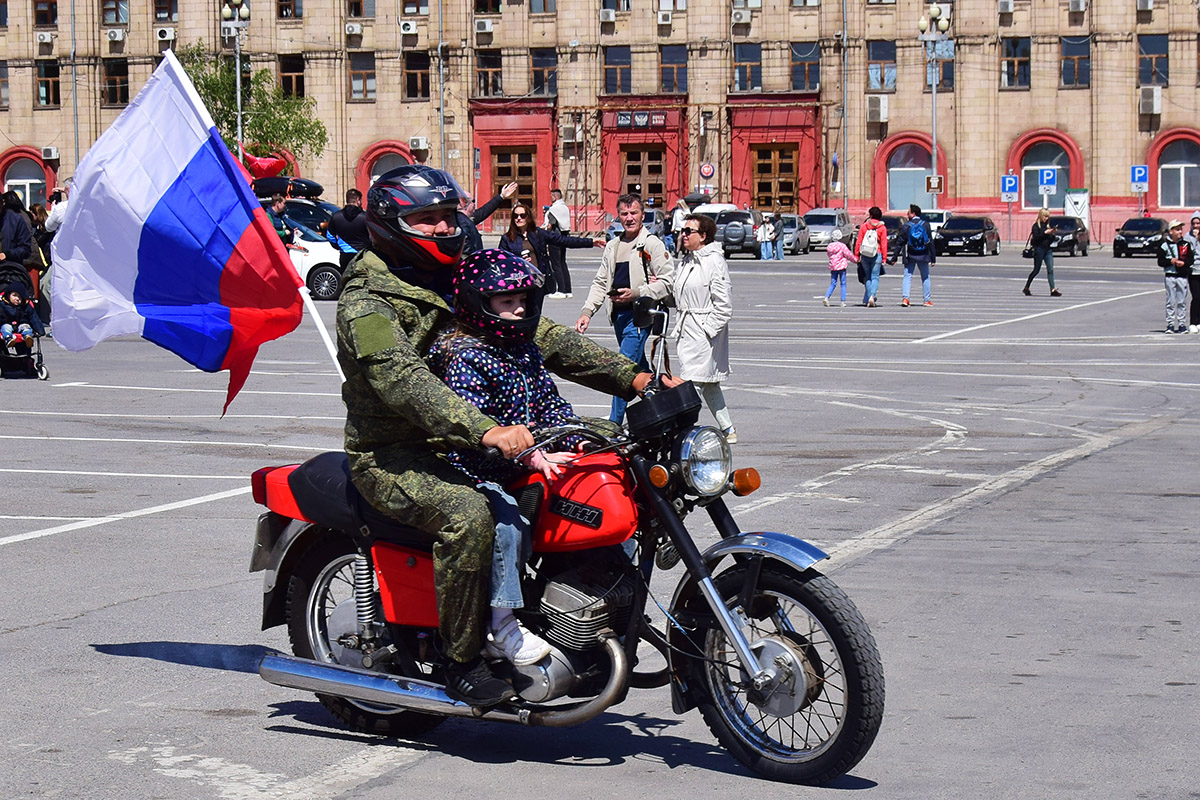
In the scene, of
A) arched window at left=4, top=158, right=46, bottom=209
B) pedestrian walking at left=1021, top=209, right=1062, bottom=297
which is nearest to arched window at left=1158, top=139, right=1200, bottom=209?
pedestrian walking at left=1021, top=209, right=1062, bottom=297

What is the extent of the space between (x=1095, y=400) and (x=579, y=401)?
15.7ft

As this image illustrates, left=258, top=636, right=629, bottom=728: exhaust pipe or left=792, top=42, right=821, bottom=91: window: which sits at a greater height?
left=792, top=42, right=821, bottom=91: window

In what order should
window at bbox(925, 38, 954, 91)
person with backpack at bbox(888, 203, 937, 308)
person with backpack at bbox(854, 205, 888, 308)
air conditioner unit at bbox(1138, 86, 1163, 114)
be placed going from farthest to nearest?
window at bbox(925, 38, 954, 91), air conditioner unit at bbox(1138, 86, 1163, 114), person with backpack at bbox(854, 205, 888, 308), person with backpack at bbox(888, 203, 937, 308)

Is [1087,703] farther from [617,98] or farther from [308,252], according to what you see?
[617,98]

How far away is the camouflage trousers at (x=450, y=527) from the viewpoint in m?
5.09

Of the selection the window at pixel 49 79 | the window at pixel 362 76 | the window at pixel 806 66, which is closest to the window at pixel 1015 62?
the window at pixel 806 66

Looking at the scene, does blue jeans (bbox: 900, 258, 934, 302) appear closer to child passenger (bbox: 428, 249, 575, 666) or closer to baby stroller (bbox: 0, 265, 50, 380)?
baby stroller (bbox: 0, 265, 50, 380)

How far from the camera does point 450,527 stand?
5.11 metres

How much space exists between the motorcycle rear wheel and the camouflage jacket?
1.92 feet

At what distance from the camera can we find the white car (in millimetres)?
30453

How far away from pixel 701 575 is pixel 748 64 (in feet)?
212

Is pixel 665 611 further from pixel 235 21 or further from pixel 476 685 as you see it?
pixel 235 21

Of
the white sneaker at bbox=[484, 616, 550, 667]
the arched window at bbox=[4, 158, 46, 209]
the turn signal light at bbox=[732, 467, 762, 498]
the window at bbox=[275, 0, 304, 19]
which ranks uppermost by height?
the window at bbox=[275, 0, 304, 19]

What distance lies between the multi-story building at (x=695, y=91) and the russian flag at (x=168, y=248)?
60.0 m
